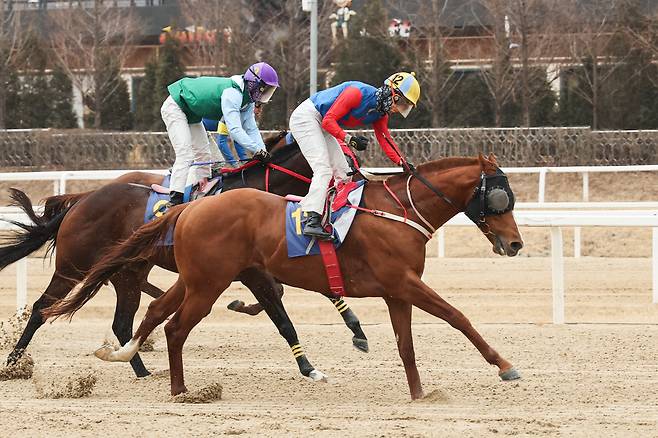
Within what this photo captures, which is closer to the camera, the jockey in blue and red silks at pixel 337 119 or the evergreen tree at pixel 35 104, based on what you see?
the jockey in blue and red silks at pixel 337 119

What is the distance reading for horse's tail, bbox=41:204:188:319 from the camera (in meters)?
6.69

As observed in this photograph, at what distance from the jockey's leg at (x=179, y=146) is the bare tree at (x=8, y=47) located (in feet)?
46.3

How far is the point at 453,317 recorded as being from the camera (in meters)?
6.09

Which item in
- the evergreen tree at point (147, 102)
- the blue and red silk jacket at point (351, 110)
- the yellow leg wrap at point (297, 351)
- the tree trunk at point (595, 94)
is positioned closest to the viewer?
the blue and red silk jacket at point (351, 110)

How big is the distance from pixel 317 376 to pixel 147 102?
15375 millimetres

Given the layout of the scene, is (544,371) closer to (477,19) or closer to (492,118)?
(492,118)

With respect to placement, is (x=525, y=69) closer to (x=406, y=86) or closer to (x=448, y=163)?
(x=406, y=86)

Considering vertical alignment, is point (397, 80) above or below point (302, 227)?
above

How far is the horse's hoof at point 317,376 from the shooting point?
682 centimetres

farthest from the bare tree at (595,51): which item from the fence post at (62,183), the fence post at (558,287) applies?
the fence post at (558,287)

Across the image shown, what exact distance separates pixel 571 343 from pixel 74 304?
11.2 ft

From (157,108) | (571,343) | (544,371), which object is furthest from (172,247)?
(157,108)

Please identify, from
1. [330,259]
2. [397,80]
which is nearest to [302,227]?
[330,259]

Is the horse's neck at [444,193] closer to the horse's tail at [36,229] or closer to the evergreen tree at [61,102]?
the horse's tail at [36,229]
